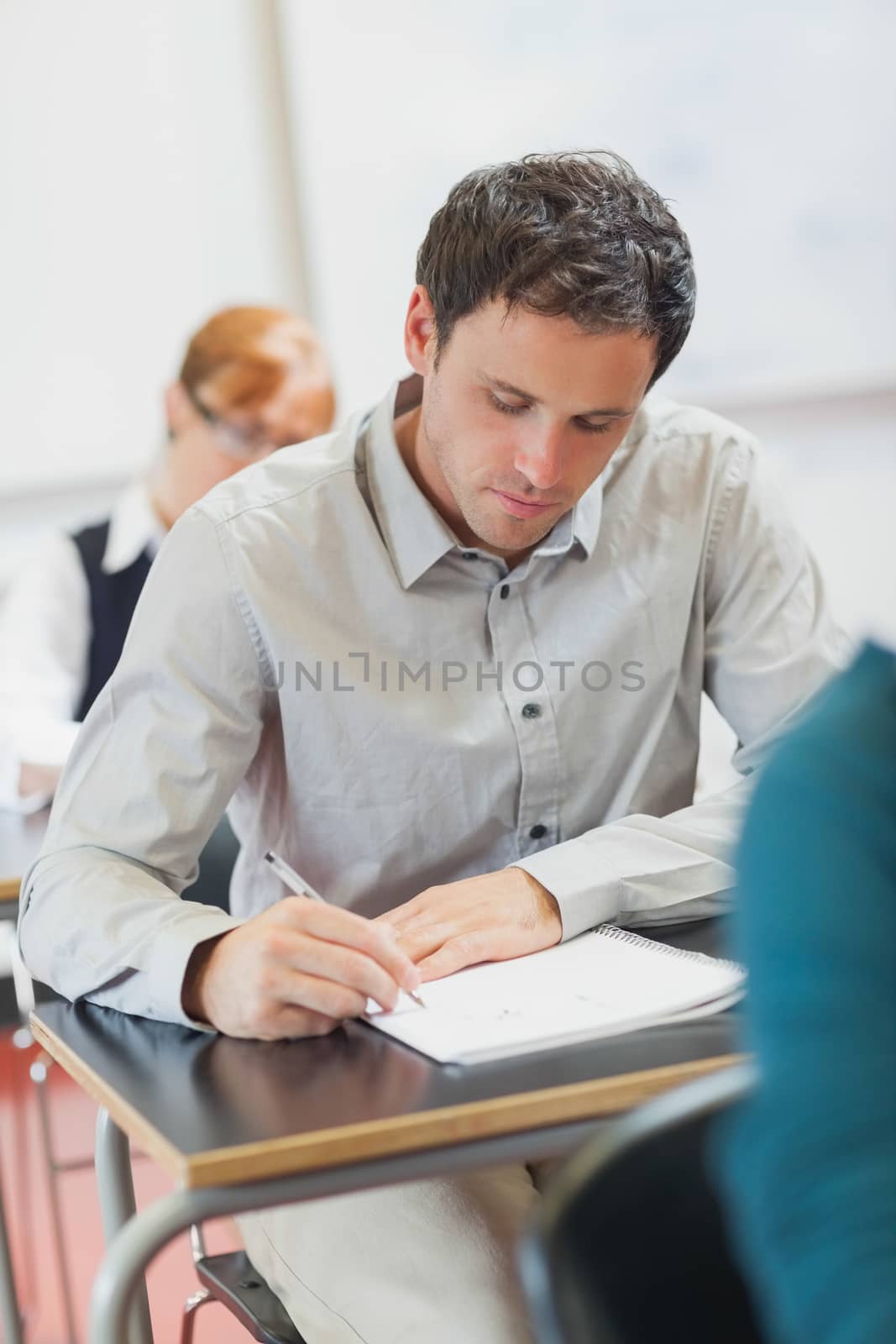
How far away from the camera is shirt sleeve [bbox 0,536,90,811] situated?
2438 mm

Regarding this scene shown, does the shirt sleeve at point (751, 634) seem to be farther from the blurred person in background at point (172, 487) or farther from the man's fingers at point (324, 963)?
the blurred person in background at point (172, 487)

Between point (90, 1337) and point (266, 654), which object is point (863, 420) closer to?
point (266, 654)

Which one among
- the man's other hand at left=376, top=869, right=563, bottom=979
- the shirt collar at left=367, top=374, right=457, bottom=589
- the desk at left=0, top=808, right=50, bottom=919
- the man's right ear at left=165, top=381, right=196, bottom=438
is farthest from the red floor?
the man's right ear at left=165, top=381, right=196, bottom=438

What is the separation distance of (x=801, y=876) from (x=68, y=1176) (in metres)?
2.87

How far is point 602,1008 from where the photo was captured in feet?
3.52

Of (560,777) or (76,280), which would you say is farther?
(76,280)

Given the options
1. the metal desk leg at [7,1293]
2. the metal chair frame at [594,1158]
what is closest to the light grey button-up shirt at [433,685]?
the metal desk leg at [7,1293]

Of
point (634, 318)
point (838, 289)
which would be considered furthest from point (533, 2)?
point (634, 318)

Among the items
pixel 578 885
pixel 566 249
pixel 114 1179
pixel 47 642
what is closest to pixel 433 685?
pixel 578 885

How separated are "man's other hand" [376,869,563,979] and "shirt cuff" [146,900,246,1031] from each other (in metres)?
0.13

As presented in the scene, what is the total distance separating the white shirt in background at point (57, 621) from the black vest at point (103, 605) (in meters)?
0.01

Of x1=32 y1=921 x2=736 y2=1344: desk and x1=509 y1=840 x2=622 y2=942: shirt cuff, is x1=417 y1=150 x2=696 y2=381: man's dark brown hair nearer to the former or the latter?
x1=509 y1=840 x2=622 y2=942: shirt cuff

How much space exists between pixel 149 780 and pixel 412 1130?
0.52 meters

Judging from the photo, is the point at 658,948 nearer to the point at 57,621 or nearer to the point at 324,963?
the point at 324,963
